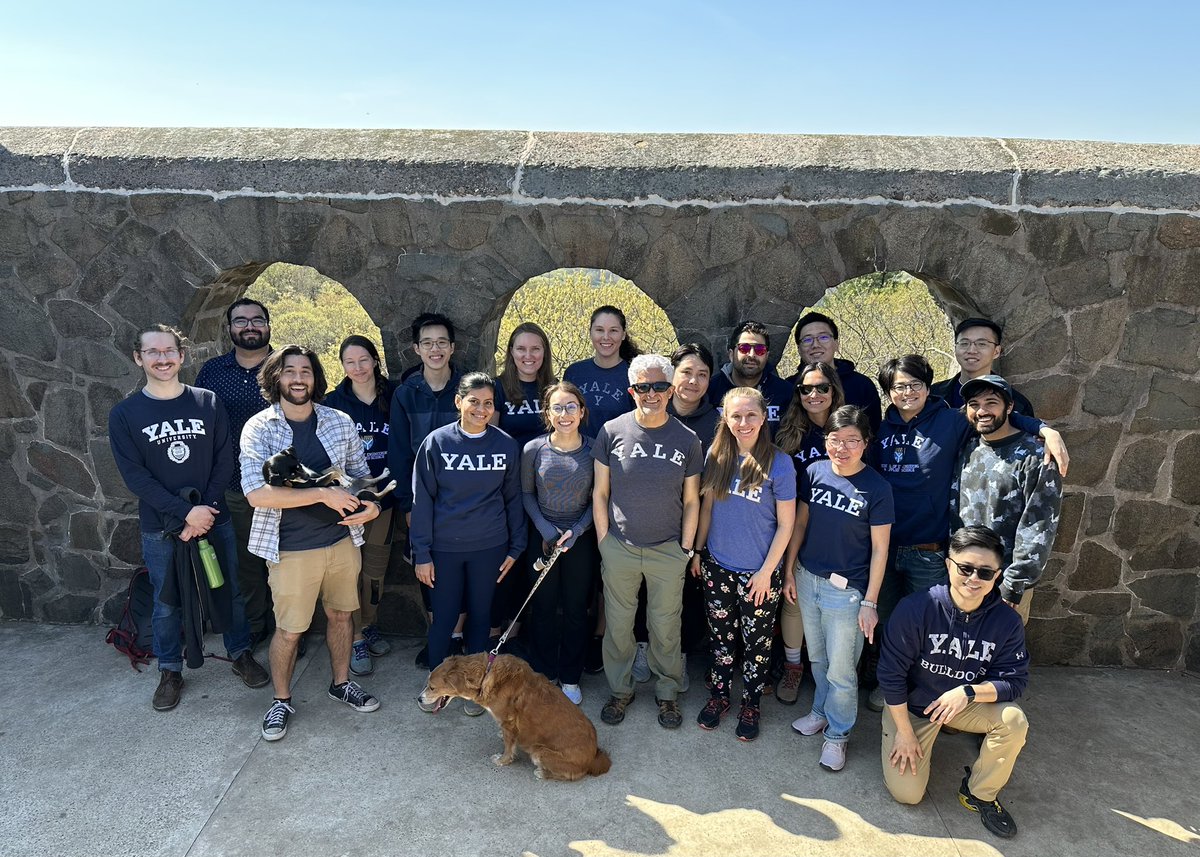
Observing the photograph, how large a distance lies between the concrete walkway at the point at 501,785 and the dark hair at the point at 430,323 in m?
1.72

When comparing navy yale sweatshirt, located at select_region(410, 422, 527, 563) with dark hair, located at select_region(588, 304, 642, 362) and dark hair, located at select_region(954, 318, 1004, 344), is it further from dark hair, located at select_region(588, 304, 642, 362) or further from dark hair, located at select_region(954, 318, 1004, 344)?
dark hair, located at select_region(954, 318, 1004, 344)

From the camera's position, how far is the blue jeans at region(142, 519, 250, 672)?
3789 millimetres

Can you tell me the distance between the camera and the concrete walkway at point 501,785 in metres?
2.98

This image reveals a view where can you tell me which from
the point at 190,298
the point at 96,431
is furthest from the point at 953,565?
the point at 96,431

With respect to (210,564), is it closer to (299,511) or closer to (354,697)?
(299,511)

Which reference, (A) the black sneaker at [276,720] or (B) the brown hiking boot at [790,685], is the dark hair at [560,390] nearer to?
(B) the brown hiking boot at [790,685]

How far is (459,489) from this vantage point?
11.8 feet

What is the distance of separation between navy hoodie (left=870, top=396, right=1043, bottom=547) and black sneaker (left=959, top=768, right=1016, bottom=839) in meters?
1.01

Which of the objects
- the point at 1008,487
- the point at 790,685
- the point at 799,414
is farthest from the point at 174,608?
the point at 1008,487

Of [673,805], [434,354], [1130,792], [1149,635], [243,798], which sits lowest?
[243,798]

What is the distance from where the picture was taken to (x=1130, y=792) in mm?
3307

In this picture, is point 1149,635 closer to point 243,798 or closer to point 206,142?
point 243,798

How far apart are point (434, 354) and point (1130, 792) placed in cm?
351

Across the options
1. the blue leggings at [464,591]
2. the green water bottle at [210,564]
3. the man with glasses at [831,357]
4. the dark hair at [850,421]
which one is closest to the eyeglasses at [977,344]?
the man with glasses at [831,357]
